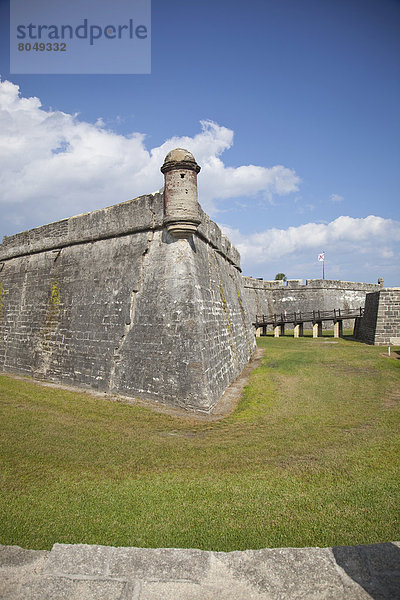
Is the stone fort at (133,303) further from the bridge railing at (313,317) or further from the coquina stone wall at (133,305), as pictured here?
the bridge railing at (313,317)

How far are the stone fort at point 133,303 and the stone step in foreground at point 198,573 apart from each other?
5.09m

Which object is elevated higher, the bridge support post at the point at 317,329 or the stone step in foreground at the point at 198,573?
the bridge support post at the point at 317,329

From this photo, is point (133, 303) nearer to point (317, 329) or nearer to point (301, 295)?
point (317, 329)

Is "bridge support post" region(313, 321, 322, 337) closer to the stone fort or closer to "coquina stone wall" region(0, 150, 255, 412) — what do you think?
the stone fort

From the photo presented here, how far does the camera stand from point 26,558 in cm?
279

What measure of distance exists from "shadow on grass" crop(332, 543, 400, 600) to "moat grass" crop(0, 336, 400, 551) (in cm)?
42

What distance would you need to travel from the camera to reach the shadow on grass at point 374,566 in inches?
94.3

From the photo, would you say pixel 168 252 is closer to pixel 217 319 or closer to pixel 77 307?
pixel 217 319

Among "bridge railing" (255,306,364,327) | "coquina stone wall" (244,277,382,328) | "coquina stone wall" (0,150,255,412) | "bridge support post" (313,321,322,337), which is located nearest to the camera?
"coquina stone wall" (0,150,255,412)

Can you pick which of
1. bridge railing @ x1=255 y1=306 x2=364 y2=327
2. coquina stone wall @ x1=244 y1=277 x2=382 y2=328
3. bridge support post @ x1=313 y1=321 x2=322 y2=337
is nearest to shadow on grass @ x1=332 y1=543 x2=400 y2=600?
bridge railing @ x1=255 y1=306 x2=364 y2=327

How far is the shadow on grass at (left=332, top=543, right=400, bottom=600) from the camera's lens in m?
2.39

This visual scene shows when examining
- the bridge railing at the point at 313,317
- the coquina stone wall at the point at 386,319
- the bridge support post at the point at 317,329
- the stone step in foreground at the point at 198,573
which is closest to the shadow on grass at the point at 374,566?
the stone step in foreground at the point at 198,573

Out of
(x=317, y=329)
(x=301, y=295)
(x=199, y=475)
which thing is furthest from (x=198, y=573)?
(x=301, y=295)

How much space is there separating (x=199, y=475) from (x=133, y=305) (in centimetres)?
579
